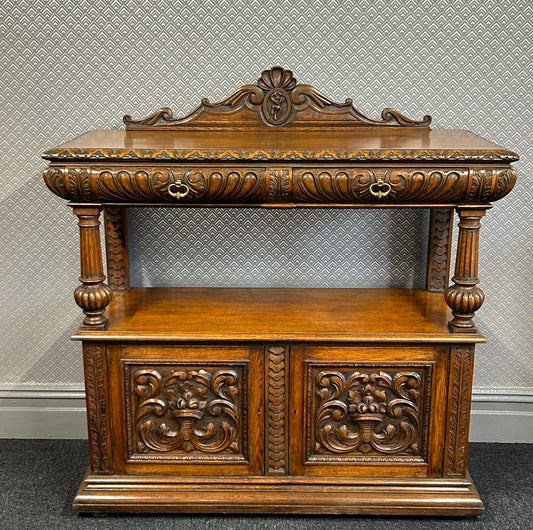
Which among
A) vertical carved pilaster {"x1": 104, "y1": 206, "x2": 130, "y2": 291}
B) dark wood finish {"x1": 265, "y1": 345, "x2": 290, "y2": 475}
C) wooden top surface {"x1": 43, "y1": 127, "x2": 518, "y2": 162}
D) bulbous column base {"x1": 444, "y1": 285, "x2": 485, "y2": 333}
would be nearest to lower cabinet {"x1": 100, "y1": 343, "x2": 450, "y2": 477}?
dark wood finish {"x1": 265, "y1": 345, "x2": 290, "y2": 475}

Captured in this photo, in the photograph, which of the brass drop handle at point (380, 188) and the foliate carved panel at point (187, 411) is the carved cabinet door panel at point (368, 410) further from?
the brass drop handle at point (380, 188)

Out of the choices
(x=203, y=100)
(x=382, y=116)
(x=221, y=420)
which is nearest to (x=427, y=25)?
(x=382, y=116)

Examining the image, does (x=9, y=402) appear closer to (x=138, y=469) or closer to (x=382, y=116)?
(x=138, y=469)

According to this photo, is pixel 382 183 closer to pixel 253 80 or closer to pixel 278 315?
pixel 278 315

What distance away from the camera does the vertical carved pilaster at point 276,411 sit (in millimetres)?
2490

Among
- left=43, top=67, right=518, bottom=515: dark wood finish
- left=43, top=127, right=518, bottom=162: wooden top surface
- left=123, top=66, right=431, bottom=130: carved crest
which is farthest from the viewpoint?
left=123, top=66, right=431, bottom=130: carved crest

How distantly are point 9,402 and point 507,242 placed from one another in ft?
7.77

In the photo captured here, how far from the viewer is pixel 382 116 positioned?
276 cm

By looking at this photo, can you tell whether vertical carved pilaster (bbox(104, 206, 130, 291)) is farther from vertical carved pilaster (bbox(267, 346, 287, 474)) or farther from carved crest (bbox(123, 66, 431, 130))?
vertical carved pilaster (bbox(267, 346, 287, 474))

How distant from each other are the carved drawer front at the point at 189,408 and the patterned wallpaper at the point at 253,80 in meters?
0.58

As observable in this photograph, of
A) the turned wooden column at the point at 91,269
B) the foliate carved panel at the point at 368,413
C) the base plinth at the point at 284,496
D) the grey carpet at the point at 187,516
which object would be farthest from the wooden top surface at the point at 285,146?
the grey carpet at the point at 187,516

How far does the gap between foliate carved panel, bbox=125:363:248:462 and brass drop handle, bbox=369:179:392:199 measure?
781mm

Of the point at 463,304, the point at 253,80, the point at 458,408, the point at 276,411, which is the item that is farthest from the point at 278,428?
the point at 253,80

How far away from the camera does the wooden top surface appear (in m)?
2.28
